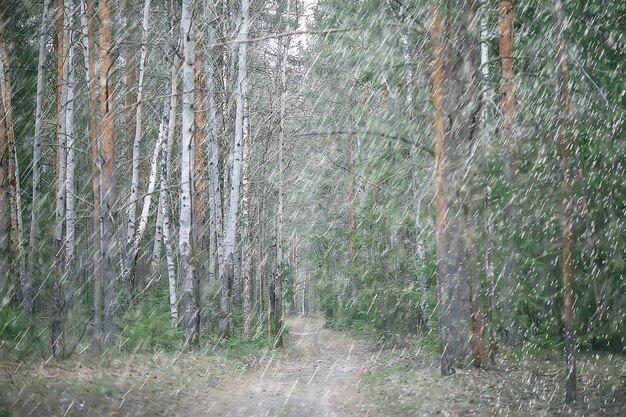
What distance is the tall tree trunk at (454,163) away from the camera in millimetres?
9938

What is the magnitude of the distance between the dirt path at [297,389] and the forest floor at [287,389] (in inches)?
0.8

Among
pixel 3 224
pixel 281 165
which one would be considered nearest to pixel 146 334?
pixel 3 224

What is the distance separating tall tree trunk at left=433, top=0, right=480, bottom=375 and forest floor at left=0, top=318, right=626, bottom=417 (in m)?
0.91

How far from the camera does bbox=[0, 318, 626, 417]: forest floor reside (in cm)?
673

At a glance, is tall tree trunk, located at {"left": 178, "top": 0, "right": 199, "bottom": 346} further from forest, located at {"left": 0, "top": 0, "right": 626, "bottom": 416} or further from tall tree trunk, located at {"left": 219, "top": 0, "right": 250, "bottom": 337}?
tall tree trunk, located at {"left": 219, "top": 0, "right": 250, "bottom": 337}

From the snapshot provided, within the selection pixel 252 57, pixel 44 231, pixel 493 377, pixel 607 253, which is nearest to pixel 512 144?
pixel 607 253

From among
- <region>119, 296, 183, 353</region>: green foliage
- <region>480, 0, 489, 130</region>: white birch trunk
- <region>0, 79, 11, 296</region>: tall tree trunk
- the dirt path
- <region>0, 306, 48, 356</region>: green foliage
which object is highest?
<region>480, 0, 489, 130</region>: white birch trunk

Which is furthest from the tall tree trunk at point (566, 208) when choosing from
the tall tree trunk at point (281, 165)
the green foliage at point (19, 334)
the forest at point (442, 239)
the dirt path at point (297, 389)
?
the tall tree trunk at point (281, 165)

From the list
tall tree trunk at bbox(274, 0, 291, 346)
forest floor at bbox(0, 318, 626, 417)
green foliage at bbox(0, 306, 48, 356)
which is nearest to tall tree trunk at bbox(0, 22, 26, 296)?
green foliage at bbox(0, 306, 48, 356)

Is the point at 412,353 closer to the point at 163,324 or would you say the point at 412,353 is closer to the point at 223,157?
the point at 163,324

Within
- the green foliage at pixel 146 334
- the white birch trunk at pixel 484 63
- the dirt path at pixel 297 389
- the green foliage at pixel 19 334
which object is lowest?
the dirt path at pixel 297 389

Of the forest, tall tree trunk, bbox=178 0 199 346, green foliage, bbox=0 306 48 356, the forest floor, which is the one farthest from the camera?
tall tree trunk, bbox=178 0 199 346

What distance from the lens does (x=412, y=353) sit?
14.5 meters

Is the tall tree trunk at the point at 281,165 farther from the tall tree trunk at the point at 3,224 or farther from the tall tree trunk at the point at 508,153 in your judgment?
the tall tree trunk at the point at 3,224
